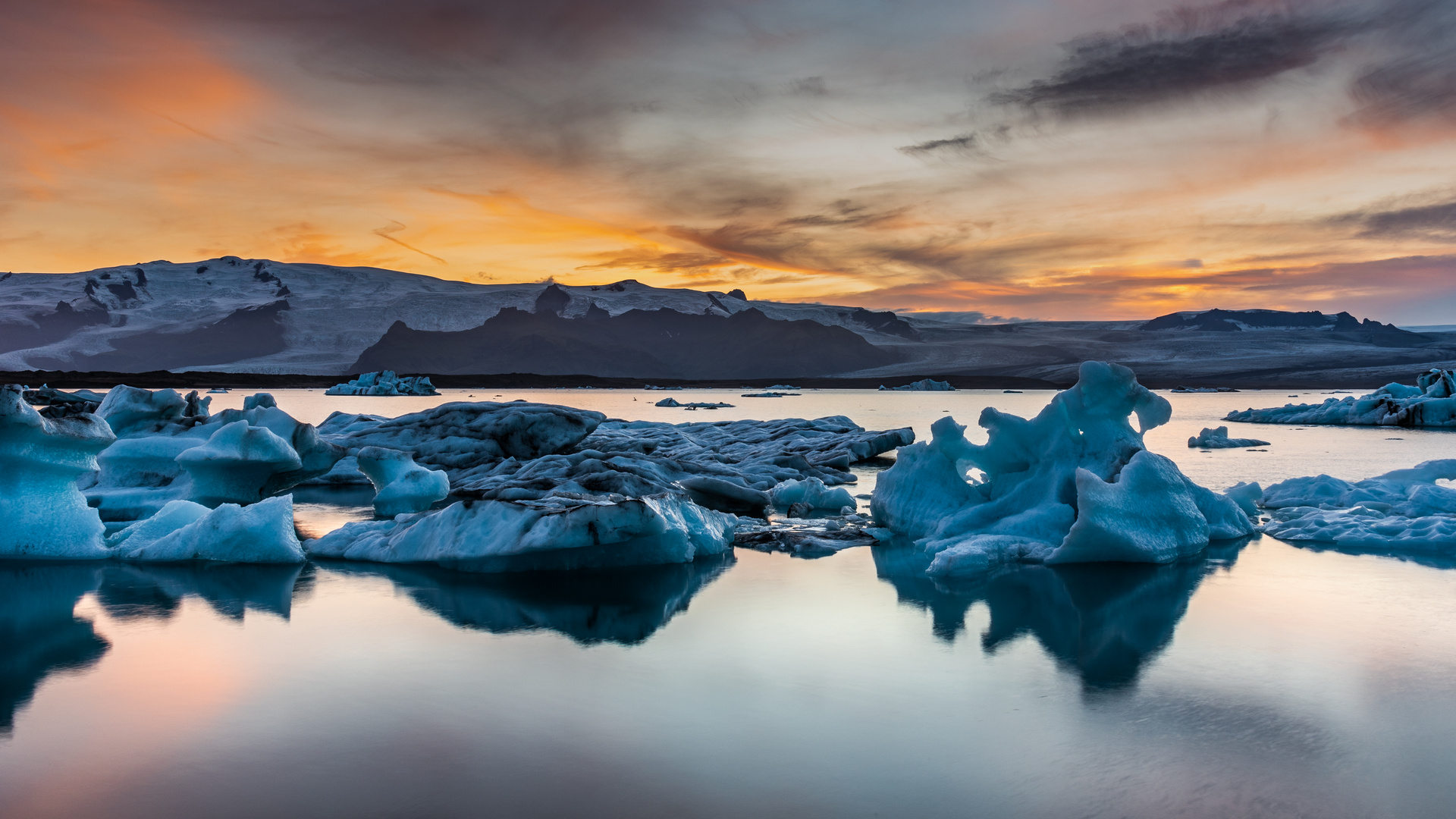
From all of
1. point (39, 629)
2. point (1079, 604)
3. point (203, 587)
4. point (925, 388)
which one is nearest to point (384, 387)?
point (925, 388)

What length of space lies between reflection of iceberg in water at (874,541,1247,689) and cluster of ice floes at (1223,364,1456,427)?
2492 cm

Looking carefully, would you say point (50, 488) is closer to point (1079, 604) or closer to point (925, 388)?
point (1079, 604)

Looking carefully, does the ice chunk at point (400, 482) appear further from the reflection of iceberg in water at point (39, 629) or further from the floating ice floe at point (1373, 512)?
the floating ice floe at point (1373, 512)

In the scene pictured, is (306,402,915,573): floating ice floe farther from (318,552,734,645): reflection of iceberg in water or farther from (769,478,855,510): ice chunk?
(318,552,734,645): reflection of iceberg in water

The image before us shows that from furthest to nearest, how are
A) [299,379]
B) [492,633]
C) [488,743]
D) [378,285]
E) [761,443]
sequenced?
[378,285] < [299,379] < [761,443] < [492,633] < [488,743]

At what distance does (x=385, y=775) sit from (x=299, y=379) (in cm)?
9074

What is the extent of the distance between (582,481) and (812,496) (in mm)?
2956

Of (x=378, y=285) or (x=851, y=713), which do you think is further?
(x=378, y=285)

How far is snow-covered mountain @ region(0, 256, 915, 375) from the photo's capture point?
325 ft

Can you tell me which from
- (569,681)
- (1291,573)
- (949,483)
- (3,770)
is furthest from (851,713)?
(949,483)

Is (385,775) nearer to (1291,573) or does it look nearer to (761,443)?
(1291,573)

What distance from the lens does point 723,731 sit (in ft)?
11.7

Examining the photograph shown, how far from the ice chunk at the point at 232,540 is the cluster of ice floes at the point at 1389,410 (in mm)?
30669

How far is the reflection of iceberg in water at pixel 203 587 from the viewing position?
572cm
